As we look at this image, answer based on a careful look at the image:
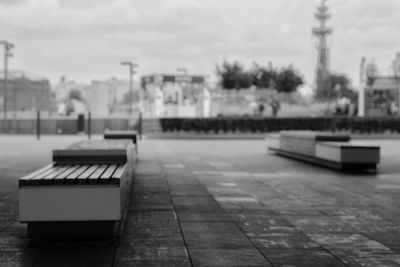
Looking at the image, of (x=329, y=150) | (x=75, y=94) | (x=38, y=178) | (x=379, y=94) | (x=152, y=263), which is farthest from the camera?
(x=75, y=94)

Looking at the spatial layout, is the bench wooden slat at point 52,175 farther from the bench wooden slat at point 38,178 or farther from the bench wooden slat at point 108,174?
the bench wooden slat at point 108,174

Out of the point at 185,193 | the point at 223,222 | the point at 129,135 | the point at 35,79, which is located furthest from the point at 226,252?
the point at 35,79

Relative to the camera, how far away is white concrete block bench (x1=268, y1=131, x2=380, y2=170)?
15.5 meters

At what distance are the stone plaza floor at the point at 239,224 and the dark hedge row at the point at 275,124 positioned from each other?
919 inches

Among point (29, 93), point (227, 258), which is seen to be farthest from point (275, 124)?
point (29, 93)

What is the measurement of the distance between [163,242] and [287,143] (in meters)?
14.5

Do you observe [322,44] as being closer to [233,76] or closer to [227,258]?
[233,76]

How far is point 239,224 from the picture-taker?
8.08 meters

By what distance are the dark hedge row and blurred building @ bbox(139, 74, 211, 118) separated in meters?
21.2

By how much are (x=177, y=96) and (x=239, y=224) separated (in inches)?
2109

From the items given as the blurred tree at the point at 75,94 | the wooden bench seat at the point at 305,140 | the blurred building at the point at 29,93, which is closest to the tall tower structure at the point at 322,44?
the blurred tree at the point at 75,94

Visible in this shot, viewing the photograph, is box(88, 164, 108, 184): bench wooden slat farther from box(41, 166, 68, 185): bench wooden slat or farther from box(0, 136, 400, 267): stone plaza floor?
box(0, 136, 400, 267): stone plaza floor

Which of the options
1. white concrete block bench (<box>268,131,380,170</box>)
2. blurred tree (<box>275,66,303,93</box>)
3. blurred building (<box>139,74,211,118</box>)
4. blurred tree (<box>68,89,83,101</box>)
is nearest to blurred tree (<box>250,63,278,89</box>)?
blurred tree (<box>275,66,303,93</box>)

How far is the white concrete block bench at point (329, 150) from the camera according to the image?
612 inches
